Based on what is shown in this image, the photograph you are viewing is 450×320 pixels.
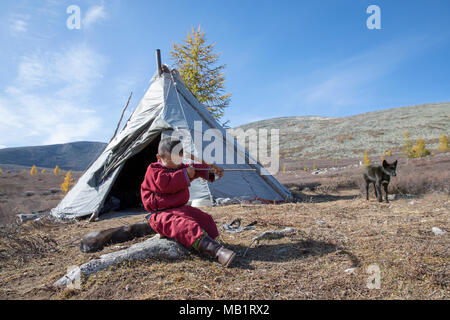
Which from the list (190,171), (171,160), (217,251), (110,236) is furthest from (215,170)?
(110,236)

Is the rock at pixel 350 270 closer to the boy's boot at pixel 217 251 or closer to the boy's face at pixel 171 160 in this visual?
the boy's boot at pixel 217 251

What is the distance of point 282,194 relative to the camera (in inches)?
310

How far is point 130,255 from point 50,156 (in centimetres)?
8302

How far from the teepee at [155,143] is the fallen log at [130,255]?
3.85 metres

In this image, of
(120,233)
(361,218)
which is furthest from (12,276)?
(361,218)

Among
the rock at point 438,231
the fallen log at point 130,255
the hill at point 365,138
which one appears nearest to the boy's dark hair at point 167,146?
the fallen log at point 130,255

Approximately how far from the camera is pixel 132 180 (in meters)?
9.84

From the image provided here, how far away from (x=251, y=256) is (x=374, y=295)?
1.27 meters

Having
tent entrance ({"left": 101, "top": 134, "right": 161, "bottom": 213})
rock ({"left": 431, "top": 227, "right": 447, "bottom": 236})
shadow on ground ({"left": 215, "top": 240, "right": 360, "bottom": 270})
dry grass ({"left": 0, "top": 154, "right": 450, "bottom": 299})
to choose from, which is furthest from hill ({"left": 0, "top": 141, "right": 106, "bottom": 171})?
rock ({"left": 431, "top": 227, "right": 447, "bottom": 236})

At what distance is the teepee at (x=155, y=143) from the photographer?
6.79 m

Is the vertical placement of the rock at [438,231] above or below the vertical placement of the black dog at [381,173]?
below

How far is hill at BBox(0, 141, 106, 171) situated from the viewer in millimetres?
65012

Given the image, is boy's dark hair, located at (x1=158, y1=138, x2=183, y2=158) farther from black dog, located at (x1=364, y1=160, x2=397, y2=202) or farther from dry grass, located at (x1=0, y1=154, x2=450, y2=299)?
black dog, located at (x1=364, y1=160, x2=397, y2=202)
